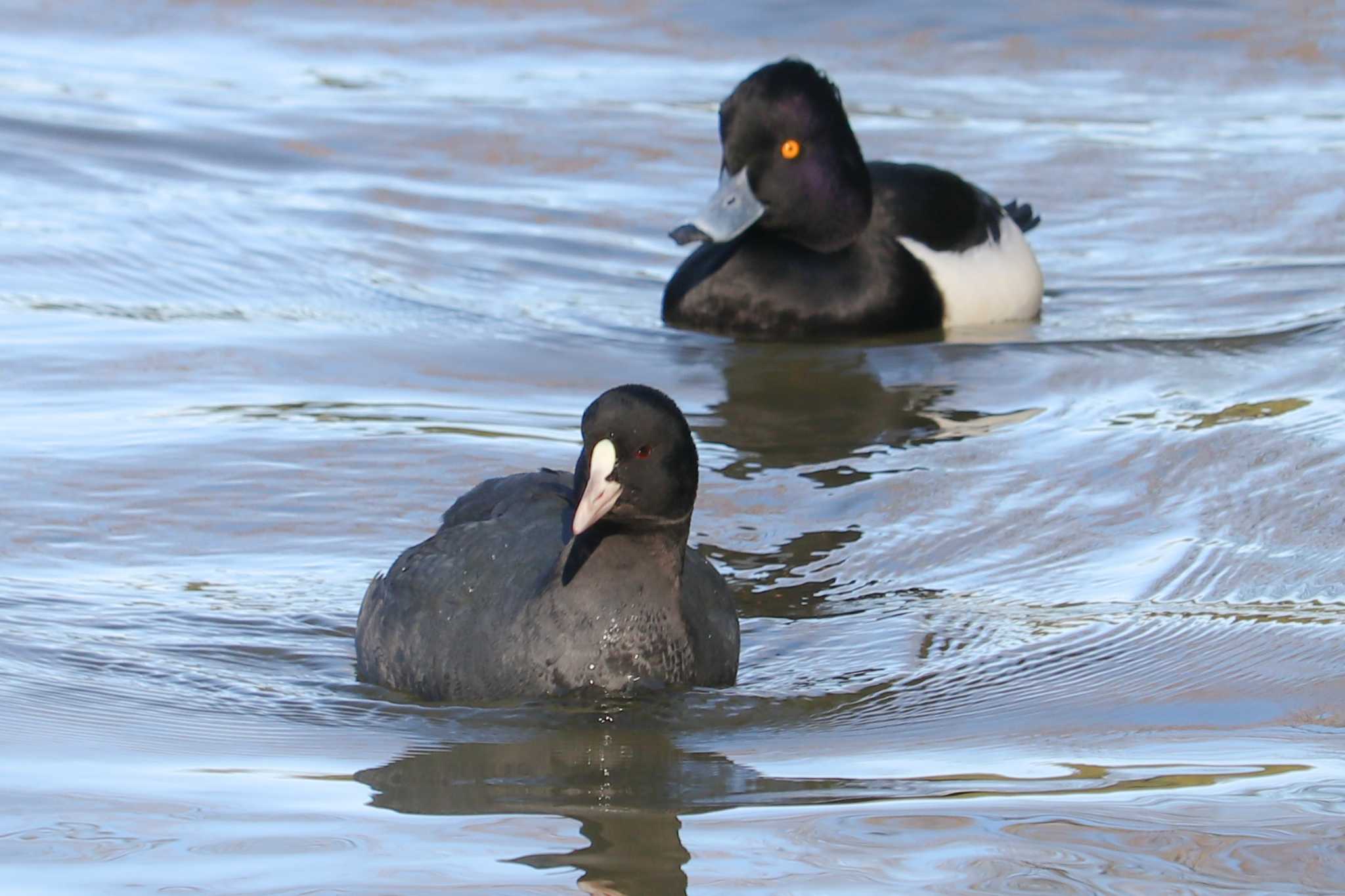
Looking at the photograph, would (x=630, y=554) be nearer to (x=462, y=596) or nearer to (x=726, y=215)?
(x=462, y=596)

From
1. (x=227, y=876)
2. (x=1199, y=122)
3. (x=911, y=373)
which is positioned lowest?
(x=227, y=876)

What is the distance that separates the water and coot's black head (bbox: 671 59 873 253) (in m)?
0.65

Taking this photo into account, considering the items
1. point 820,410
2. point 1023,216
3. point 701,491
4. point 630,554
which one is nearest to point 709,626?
point 630,554

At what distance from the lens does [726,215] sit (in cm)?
971

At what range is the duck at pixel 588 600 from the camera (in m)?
5.18

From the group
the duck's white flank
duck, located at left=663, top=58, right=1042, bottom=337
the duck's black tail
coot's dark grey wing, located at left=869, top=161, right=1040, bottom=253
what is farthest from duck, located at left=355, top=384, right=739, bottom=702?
the duck's black tail

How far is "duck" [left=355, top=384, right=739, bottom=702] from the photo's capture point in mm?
5180

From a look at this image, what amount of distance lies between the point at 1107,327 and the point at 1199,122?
4.54 metres

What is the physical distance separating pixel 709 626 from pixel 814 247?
483cm

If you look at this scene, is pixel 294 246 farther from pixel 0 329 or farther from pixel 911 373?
pixel 911 373

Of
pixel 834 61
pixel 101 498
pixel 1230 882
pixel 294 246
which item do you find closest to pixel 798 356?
pixel 294 246

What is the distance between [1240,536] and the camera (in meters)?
6.62

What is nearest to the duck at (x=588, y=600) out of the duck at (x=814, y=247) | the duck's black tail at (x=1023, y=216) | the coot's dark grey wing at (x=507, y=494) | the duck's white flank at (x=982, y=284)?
the coot's dark grey wing at (x=507, y=494)

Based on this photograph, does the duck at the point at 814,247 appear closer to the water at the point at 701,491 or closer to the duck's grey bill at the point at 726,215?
the duck's grey bill at the point at 726,215
